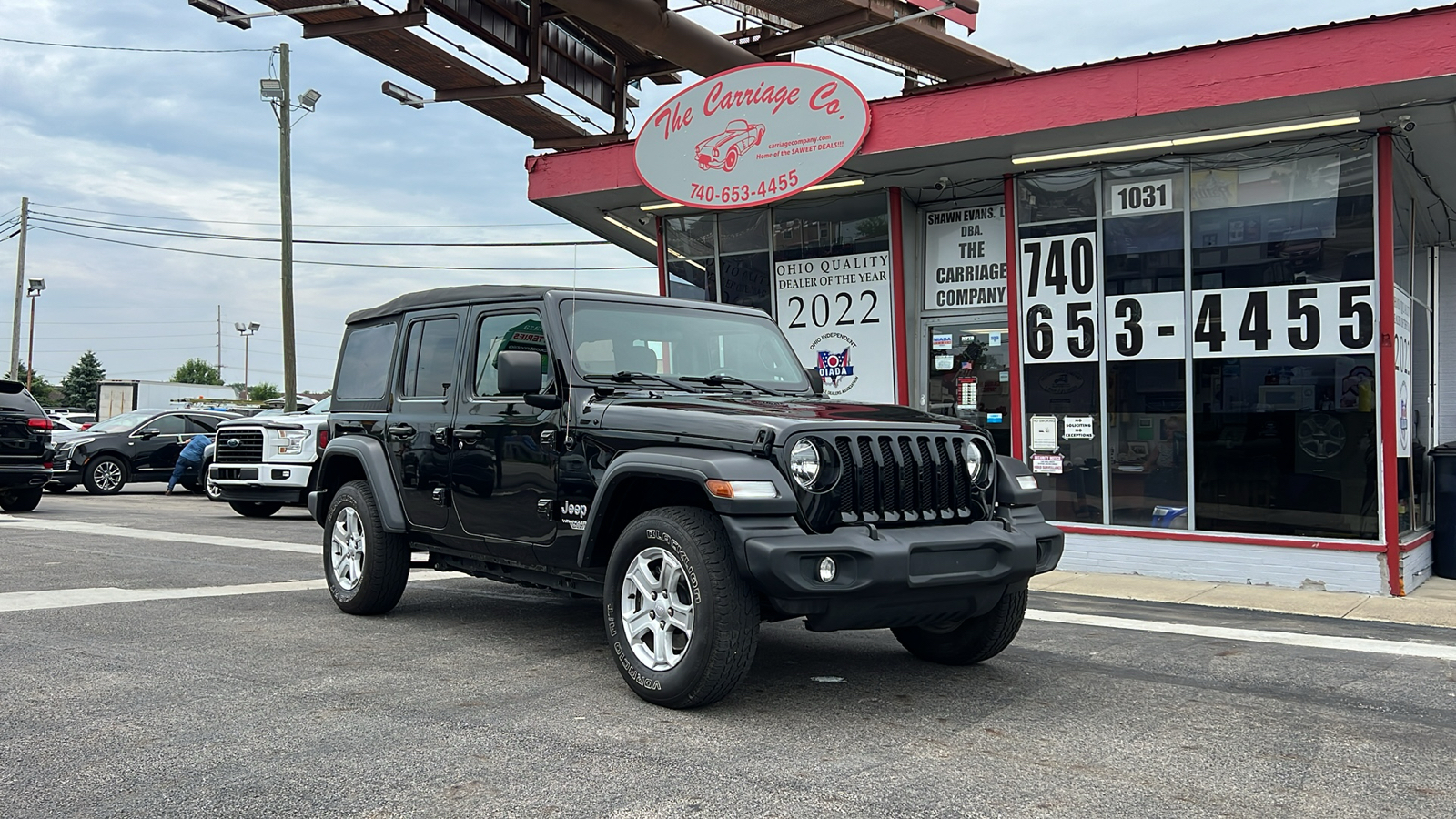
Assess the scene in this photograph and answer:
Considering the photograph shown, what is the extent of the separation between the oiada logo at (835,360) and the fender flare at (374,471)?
6.57m

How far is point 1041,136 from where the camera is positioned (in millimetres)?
10164

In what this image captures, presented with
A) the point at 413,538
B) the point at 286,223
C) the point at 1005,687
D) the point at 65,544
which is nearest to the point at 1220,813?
the point at 1005,687

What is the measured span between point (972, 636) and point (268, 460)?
445 inches

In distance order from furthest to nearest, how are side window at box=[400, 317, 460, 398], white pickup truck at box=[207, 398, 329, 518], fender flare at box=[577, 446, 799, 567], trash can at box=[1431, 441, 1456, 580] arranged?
white pickup truck at box=[207, 398, 329, 518] → trash can at box=[1431, 441, 1456, 580] → side window at box=[400, 317, 460, 398] → fender flare at box=[577, 446, 799, 567]

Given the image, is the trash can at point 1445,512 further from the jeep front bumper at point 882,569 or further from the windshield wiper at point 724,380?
the windshield wiper at point 724,380

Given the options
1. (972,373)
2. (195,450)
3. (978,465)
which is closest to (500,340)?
(978,465)

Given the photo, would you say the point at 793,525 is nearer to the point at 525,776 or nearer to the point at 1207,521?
the point at 525,776

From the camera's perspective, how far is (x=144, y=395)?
5575 centimetres

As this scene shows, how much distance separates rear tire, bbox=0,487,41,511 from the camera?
15.2 metres

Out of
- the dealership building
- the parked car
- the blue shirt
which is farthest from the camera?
the parked car

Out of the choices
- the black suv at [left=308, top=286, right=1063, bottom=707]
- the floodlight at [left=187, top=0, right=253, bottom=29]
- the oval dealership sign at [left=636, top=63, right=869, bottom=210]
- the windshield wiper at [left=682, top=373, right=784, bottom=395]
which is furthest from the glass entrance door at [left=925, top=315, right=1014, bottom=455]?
the floodlight at [left=187, top=0, right=253, bottom=29]

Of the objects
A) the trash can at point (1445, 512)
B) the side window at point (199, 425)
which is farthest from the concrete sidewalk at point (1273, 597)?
the side window at point (199, 425)

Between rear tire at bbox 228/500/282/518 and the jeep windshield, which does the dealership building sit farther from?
rear tire at bbox 228/500/282/518

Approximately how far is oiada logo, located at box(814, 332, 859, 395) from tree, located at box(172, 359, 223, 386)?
13304 centimetres
